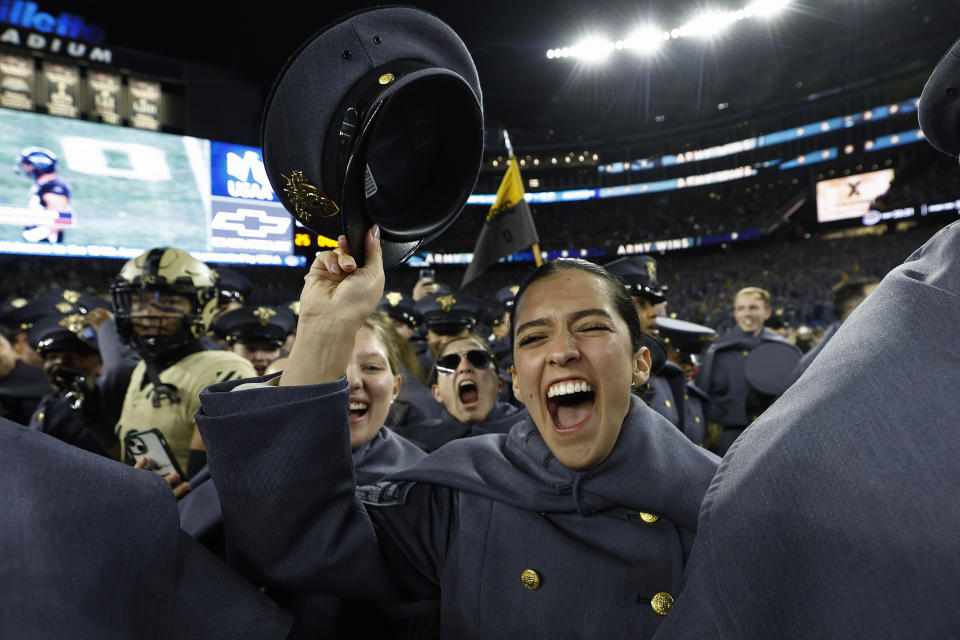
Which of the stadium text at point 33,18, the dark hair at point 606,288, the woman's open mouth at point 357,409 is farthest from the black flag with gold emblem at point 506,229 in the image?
the stadium text at point 33,18

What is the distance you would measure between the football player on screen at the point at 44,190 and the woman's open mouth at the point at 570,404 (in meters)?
13.6

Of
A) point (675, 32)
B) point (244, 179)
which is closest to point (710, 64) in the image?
point (675, 32)

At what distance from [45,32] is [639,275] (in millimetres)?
18411

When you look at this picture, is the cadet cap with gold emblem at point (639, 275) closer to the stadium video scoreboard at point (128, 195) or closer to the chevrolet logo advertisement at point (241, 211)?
the stadium video scoreboard at point (128, 195)

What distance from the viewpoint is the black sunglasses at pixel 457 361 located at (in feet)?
11.1

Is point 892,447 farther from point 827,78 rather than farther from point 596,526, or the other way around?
point 827,78

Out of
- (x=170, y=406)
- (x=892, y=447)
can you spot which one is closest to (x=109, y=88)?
(x=170, y=406)

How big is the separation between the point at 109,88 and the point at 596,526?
63.3 feet

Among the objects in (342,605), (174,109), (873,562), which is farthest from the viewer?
(174,109)

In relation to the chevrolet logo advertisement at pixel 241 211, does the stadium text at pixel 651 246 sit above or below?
above

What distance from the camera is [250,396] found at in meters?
1.17

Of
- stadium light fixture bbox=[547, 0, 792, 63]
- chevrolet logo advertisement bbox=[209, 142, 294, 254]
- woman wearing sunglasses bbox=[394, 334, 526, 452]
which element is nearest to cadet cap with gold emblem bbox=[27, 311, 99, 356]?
woman wearing sunglasses bbox=[394, 334, 526, 452]

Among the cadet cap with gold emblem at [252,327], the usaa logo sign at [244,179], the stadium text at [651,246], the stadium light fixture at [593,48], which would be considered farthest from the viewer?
the stadium text at [651,246]

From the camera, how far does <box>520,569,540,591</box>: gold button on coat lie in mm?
1392
